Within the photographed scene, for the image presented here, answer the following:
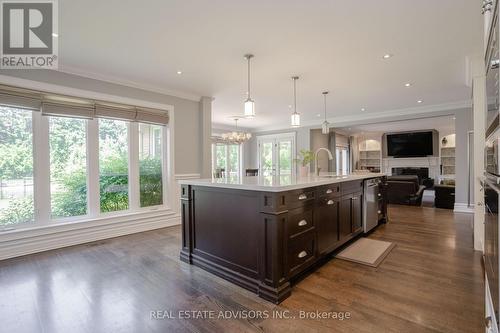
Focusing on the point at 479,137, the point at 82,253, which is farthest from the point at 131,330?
the point at 479,137

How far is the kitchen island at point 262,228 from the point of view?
207 cm

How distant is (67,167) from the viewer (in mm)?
3682

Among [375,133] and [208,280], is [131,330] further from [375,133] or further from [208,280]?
[375,133]

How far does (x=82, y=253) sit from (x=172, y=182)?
6.17 ft

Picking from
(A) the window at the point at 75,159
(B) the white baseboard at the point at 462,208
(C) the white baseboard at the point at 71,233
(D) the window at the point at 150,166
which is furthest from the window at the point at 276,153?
(C) the white baseboard at the point at 71,233

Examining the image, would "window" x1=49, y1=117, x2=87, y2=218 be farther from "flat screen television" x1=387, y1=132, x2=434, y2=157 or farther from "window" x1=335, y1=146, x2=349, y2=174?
"flat screen television" x1=387, y1=132, x2=434, y2=157

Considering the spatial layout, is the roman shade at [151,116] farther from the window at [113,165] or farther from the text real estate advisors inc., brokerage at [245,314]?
the text real estate advisors inc., brokerage at [245,314]

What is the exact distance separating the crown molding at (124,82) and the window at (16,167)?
80 cm

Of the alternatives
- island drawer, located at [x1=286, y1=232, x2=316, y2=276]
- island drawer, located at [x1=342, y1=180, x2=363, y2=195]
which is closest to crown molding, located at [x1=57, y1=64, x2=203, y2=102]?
island drawer, located at [x1=342, y1=180, x2=363, y2=195]

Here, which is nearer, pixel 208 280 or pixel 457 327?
pixel 457 327

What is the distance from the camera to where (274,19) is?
2449mm

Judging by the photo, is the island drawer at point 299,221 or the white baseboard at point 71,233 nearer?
the island drawer at point 299,221

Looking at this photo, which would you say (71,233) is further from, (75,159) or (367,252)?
(367,252)

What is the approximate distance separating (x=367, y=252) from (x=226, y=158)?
6625 millimetres
